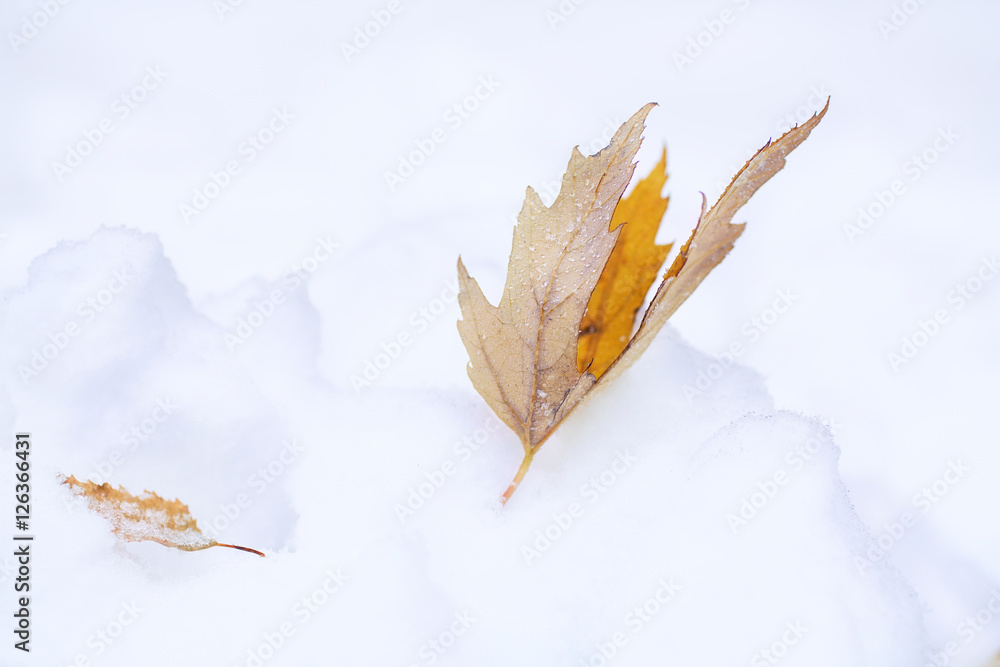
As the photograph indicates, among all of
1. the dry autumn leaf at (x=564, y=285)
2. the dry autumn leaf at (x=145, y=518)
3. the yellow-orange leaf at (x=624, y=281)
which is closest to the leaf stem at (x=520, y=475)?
the dry autumn leaf at (x=564, y=285)

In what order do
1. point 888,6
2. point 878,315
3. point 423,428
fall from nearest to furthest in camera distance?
1. point 423,428
2. point 878,315
3. point 888,6

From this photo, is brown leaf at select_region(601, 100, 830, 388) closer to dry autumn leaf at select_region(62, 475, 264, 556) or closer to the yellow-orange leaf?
the yellow-orange leaf

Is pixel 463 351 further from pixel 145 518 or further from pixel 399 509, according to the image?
pixel 145 518

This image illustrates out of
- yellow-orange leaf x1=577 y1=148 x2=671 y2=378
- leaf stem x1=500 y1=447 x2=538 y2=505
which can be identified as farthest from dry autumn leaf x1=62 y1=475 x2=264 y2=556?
yellow-orange leaf x1=577 y1=148 x2=671 y2=378

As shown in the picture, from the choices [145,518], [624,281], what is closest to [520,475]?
[624,281]

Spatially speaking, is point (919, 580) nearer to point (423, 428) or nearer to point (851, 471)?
point (851, 471)

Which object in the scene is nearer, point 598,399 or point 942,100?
point 598,399

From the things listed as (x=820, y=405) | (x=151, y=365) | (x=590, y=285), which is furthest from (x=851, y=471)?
(x=151, y=365)
